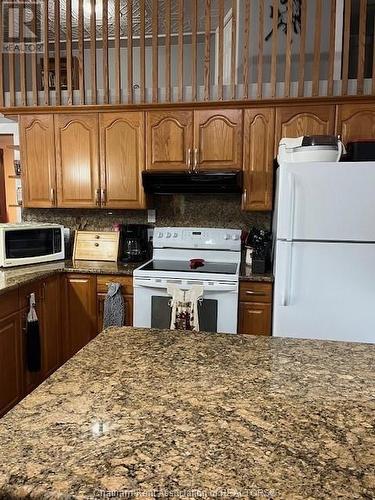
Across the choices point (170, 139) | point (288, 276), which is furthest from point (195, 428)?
point (170, 139)

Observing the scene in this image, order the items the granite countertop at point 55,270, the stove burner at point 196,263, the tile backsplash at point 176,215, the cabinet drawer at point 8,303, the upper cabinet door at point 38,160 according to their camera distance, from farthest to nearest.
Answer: the tile backsplash at point 176,215
the upper cabinet door at point 38,160
the stove burner at point 196,263
the granite countertop at point 55,270
the cabinet drawer at point 8,303

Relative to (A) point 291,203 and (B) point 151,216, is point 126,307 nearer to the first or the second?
(B) point 151,216

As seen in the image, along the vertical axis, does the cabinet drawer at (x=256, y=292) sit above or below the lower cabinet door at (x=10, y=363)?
above

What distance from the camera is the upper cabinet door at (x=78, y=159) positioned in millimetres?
3176

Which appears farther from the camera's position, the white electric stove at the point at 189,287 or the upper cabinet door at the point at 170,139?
the upper cabinet door at the point at 170,139

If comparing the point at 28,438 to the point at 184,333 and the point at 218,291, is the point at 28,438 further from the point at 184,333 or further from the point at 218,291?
the point at 218,291

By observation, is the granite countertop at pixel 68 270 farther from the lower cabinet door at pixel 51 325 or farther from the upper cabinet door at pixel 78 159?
the upper cabinet door at pixel 78 159

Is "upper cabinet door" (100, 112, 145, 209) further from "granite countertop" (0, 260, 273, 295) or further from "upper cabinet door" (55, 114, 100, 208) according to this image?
"granite countertop" (0, 260, 273, 295)

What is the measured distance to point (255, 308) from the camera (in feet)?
9.09

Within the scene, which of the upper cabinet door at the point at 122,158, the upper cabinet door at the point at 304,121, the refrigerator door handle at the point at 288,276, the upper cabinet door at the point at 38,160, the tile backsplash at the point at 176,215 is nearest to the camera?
the refrigerator door handle at the point at 288,276

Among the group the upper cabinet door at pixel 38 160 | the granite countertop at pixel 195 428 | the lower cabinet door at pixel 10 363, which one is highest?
the upper cabinet door at pixel 38 160

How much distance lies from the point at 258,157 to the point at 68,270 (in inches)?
66.4

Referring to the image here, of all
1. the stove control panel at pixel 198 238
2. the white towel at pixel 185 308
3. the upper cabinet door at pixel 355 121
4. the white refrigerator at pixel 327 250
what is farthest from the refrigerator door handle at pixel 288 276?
the upper cabinet door at pixel 355 121

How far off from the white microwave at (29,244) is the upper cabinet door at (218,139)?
1.29 meters
